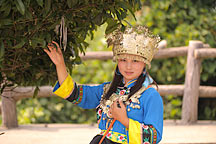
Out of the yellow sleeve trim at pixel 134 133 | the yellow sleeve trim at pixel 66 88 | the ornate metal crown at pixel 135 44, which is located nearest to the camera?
the yellow sleeve trim at pixel 134 133

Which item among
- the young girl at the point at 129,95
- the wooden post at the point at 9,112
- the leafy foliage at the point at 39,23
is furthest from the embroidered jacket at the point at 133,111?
the wooden post at the point at 9,112

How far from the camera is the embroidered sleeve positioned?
79.1 inches

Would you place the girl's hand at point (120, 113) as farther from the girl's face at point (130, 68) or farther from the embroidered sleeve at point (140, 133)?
the girl's face at point (130, 68)

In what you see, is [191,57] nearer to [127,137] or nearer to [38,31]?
[127,137]

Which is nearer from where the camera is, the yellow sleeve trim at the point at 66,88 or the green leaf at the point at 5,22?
the green leaf at the point at 5,22

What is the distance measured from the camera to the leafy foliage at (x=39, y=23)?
1.62 m

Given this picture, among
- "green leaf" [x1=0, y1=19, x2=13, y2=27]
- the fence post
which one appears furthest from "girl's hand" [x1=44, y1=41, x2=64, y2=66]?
the fence post

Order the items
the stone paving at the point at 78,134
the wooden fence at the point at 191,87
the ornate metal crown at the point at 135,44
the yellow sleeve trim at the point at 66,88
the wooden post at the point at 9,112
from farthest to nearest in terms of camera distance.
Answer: the wooden fence at the point at 191,87 → the wooden post at the point at 9,112 → the stone paving at the point at 78,134 → the yellow sleeve trim at the point at 66,88 → the ornate metal crown at the point at 135,44

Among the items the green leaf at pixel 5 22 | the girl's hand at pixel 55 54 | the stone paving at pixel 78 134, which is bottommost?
the stone paving at pixel 78 134

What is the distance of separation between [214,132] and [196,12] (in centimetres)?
195

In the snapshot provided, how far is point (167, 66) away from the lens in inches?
195

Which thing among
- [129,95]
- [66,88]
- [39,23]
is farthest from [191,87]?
[39,23]

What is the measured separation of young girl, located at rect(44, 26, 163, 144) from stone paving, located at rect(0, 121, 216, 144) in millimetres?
1317

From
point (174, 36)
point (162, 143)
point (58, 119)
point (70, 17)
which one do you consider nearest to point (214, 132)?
point (162, 143)
